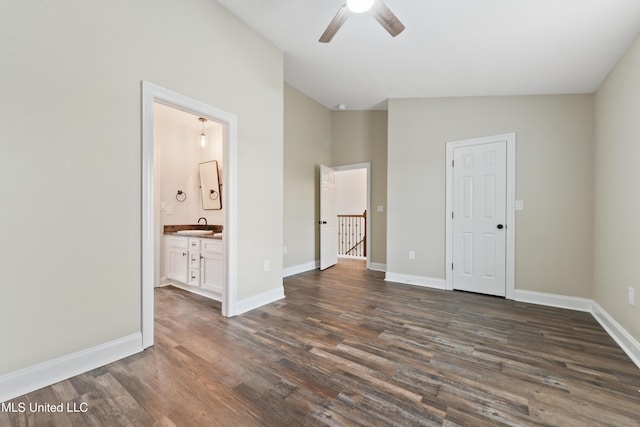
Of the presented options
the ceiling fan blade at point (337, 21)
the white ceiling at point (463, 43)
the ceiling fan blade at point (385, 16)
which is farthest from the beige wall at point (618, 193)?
the ceiling fan blade at point (337, 21)

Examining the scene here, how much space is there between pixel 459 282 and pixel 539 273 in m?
0.94

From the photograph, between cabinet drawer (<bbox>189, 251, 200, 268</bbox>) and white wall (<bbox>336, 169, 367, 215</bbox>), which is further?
white wall (<bbox>336, 169, 367, 215</bbox>)

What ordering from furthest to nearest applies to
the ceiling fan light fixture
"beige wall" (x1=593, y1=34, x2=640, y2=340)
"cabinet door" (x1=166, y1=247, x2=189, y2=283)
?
"cabinet door" (x1=166, y1=247, x2=189, y2=283)
"beige wall" (x1=593, y1=34, x2=640, y2=340)
the ceiling fan light fixture

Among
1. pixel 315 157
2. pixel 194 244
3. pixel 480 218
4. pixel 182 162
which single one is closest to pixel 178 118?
pixel 182 162

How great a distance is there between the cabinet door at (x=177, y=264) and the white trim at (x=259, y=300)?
4.24 ft

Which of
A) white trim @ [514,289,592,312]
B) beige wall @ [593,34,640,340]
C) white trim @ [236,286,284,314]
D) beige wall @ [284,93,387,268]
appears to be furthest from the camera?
beige wall @ [284,93,387,268]

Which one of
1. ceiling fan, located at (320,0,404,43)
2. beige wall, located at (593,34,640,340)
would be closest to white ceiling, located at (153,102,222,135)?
ceiling fan, located at (320,0,404,43)

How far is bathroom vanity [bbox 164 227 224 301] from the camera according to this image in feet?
11.1

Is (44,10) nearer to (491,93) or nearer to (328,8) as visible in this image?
(328,8)

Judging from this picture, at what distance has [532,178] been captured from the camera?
3451 mm

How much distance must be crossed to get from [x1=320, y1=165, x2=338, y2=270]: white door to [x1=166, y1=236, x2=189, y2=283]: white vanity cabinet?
2449 millimetres

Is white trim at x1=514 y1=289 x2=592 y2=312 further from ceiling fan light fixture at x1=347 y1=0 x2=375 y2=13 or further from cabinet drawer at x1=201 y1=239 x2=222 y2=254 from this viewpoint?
cabinet drawer at x1=201 y1=239 x2=222 y2=254

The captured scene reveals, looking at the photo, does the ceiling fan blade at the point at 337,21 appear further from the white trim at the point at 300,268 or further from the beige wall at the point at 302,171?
the white trim at the point at 300,268

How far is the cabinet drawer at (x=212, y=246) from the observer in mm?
3336
